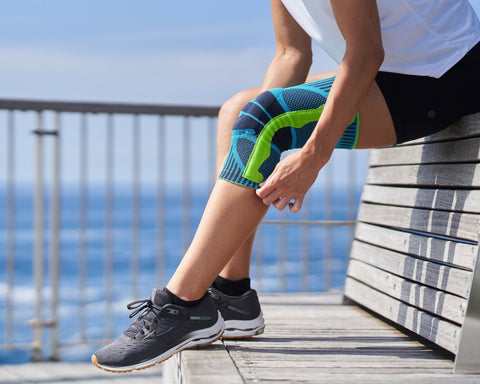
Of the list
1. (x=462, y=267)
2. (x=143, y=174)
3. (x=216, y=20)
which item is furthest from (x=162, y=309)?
(x=216, y=20)

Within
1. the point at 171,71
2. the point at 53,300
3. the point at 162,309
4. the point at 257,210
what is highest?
the point at 171,71

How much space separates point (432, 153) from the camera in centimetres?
168

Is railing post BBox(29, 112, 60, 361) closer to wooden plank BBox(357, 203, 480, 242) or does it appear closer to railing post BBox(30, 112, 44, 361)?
railing post BBox(30, 112, 44, 361)

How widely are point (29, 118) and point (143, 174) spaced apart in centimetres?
69

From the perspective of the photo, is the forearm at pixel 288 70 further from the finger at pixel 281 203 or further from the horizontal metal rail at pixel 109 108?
the horizontal metal rail at pixel 109 108

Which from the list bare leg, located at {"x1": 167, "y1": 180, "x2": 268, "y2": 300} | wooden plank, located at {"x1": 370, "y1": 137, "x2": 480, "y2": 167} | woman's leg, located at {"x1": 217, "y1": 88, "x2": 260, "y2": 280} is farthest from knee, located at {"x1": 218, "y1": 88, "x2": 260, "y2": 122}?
wooden plank, located at {"x1": 370, "y1": 137, "x2": 480, "y2": 167}

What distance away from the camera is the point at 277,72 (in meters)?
1.71

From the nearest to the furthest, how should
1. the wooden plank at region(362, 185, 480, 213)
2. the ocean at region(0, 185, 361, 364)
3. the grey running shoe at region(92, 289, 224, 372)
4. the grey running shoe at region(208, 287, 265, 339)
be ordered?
the grey running shoe at region(92, 289, 224, 372), the wooden plank at region(362, 185, 480, 213), the grey running shoe at region(208, 287, 265, 339), the ocean at region(0, 185, 361, 364)

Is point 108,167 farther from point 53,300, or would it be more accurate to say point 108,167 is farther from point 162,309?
point 162,309

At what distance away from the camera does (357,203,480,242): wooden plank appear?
1.44 m

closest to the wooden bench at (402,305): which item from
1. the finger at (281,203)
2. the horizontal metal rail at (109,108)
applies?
the finger at (281,203)

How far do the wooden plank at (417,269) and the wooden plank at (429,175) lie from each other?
0.65ft

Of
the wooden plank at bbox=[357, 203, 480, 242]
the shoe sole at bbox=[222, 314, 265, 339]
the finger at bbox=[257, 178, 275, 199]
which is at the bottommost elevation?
the shoe sole at bbox=[222, 314, 265, 339]

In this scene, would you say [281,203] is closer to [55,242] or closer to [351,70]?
[351,70]
